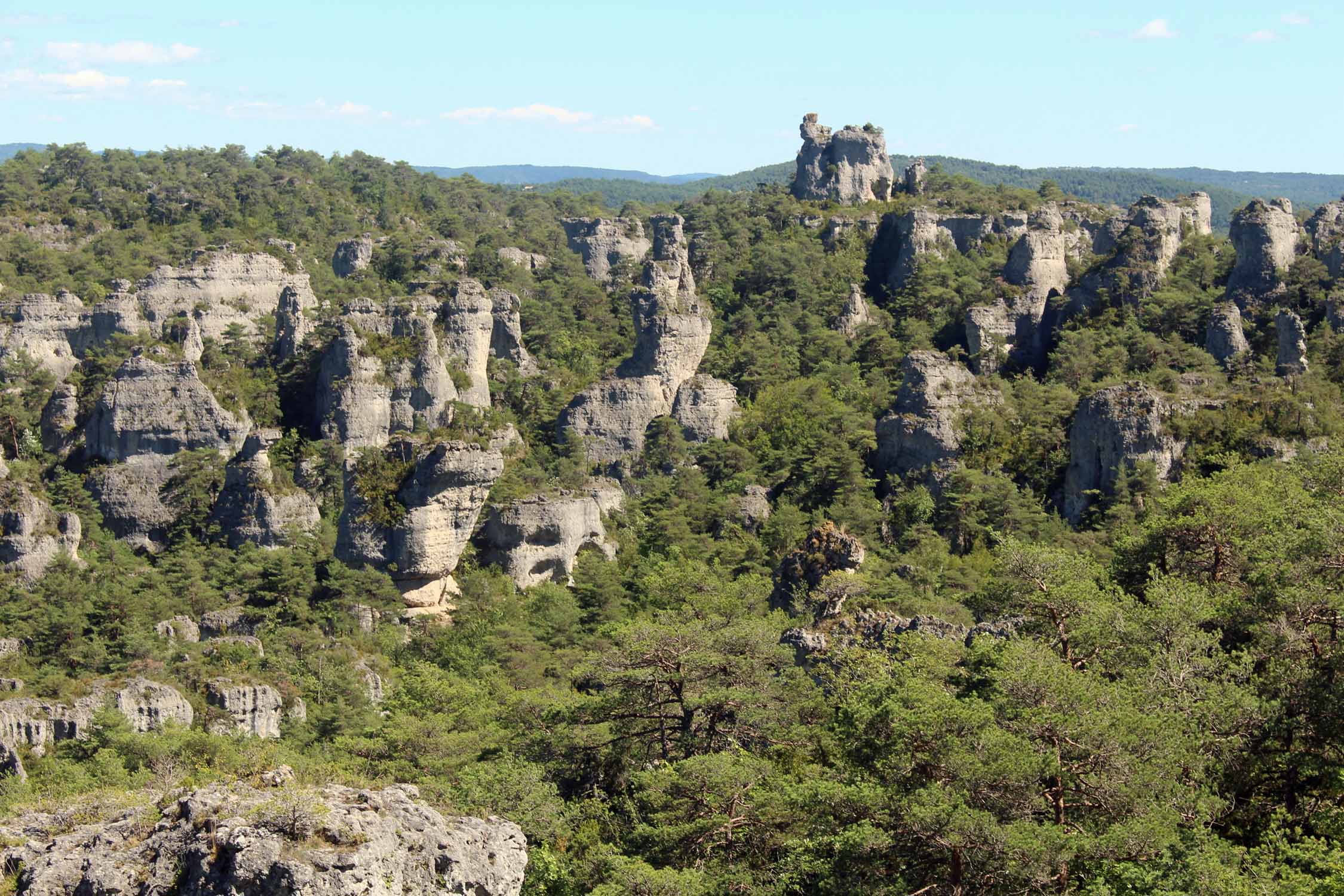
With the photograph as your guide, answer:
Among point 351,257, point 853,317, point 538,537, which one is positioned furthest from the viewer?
point 351,257

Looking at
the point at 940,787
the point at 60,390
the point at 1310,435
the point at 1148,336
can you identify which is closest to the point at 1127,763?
the point at 940,787

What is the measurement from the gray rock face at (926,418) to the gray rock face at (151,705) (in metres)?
21.5

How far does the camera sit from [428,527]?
41.9 m

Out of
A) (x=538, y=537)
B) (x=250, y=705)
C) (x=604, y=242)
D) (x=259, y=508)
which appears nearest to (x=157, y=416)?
(x=259, y=508)

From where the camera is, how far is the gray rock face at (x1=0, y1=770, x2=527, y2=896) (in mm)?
13695

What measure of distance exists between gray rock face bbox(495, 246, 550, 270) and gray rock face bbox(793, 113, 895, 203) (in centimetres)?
1227

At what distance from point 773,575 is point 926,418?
9520 millimetres

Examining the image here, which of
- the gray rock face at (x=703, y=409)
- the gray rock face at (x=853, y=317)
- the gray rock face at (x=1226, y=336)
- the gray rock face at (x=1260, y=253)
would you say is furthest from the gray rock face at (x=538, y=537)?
the gray rock face at (x=1260, y=253)

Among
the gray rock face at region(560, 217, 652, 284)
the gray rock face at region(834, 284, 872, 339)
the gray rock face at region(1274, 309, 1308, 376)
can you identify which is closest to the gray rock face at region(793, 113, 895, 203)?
the gray rock face at region(560, 217, 652, 284)

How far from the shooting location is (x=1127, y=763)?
17.9 metres

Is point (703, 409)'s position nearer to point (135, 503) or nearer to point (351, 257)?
point (135, 503)

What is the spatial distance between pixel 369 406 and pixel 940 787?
115 feet

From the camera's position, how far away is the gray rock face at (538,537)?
141 feet

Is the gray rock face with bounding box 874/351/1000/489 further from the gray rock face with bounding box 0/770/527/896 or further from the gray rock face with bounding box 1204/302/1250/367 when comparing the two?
the gray rock face with bounding box 0/770/527/896
